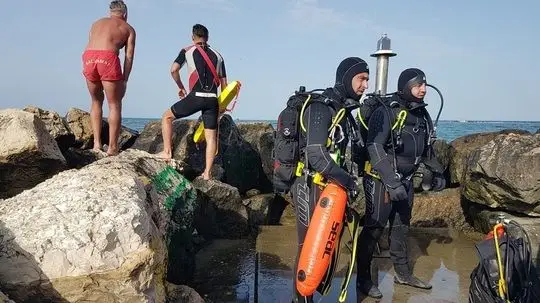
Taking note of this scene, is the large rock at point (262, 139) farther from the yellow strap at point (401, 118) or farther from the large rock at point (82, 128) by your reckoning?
the yellow strap at point (401, 118)

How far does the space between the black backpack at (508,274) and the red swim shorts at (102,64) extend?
13.4 feet

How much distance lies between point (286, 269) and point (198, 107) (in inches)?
85.3

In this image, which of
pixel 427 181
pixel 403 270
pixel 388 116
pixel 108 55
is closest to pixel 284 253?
pixel 403 270

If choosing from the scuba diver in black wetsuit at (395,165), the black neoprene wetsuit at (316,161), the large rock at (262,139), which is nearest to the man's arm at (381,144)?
the scuba diver in black wetsuit at (395,165)

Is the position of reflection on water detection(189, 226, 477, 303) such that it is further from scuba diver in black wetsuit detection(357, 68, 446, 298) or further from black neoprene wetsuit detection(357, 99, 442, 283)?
black neoprene wetsuit detection(357, 99, 442, 283)

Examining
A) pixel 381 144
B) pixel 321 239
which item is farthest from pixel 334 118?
pixel 321 239

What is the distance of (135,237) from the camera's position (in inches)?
98.8

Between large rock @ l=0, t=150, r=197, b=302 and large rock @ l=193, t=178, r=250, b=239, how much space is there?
286 centimetres

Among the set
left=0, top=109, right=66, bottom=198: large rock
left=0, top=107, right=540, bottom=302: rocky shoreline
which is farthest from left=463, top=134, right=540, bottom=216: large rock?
left=0, top=109, right=66, bottom=198: large rock

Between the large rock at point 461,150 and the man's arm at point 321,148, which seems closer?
the man's arm at point 321,148

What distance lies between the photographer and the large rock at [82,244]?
2.34 m

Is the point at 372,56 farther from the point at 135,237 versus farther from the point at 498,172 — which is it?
the point at 135,237

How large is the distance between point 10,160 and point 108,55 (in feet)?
5.70

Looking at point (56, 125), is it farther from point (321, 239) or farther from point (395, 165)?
point (395, 165)
